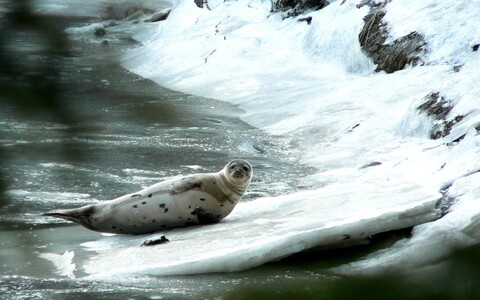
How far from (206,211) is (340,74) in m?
7.21

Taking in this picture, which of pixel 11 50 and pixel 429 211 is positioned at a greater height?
pixel 429 211

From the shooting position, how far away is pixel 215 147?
10.4 m

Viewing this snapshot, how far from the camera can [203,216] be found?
6.38 m

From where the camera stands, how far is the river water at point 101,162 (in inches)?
64.4

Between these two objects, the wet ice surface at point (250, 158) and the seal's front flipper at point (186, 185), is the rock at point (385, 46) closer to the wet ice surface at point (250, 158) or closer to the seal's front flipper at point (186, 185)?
the wet ice surface at point (250, 158)

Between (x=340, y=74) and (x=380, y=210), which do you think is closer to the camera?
(x=380, y=210)

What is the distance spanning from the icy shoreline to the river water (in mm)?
519

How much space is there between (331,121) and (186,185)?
4.84 m

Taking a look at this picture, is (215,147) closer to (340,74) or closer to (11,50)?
(340,74)

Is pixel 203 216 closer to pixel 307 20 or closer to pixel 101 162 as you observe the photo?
pixel 101 162

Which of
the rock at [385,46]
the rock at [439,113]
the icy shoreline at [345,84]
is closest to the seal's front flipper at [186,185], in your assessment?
the icy shoreline at [345,84]

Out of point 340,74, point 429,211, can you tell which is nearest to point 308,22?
point 340,74

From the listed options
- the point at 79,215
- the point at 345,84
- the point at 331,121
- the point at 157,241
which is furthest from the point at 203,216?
the point at 345,84

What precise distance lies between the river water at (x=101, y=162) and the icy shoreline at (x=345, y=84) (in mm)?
519
